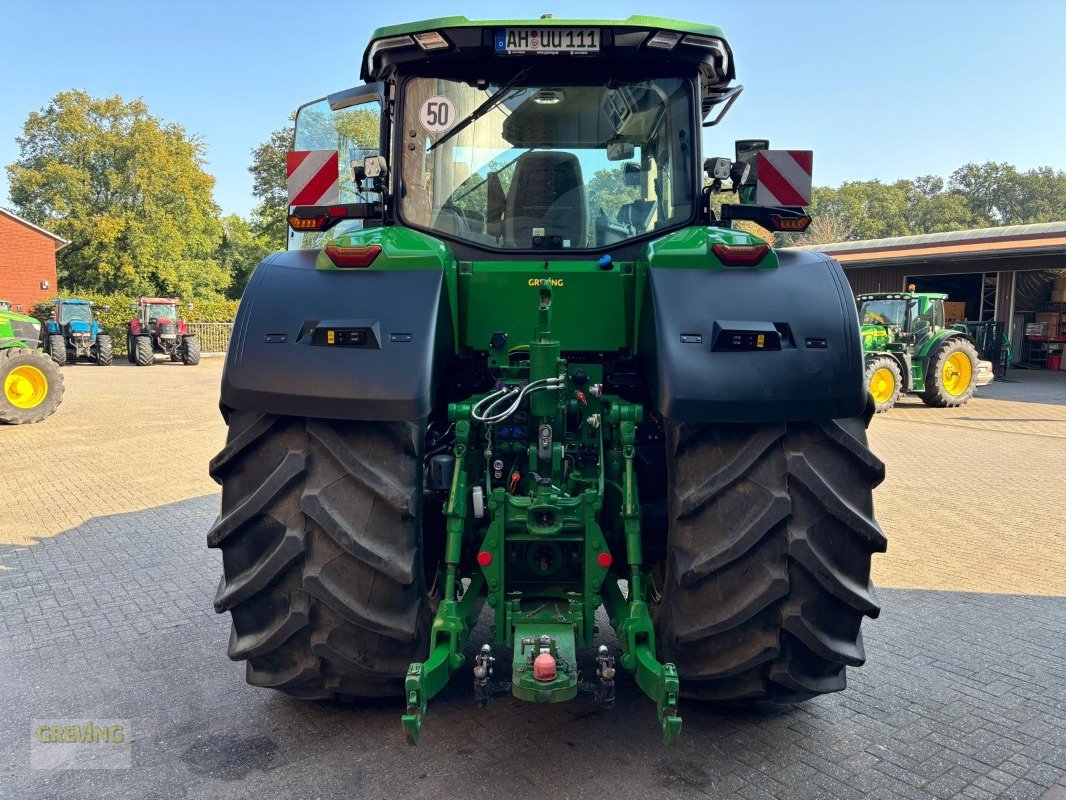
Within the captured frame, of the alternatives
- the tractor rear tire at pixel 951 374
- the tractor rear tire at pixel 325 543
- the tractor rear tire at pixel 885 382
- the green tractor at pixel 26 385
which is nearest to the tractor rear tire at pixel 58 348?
the green tractor at pixel 26 385

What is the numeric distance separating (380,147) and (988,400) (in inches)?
731

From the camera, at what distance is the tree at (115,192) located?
42.8m

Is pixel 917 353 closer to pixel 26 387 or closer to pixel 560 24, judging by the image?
pixel 560 24

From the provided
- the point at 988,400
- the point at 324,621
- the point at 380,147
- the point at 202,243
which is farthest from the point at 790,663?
the point at 202,243

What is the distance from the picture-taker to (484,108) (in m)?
3.69

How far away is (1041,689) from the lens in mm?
3809

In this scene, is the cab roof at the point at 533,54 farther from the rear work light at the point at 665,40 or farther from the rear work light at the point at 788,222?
the rear work light at the point at 788,222

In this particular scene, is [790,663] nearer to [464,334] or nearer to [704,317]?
[704,317]

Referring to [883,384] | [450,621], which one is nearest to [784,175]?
[450,621]

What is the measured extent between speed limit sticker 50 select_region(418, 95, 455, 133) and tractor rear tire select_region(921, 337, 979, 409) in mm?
14871

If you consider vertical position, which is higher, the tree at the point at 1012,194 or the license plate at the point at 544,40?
the tree at the point at 1012,194

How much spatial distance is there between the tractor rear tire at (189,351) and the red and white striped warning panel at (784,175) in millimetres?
27504

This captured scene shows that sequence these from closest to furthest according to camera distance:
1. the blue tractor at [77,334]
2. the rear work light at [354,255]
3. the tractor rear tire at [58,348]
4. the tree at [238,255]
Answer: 1. the rear work light at [354,255]
2. the tractor rear tire at [58,348]
3. the blue tractor at [77,334]
4. the tree at [238,255]

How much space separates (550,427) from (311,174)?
1.85m
